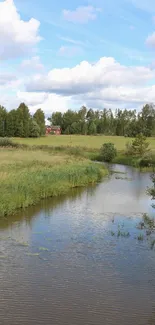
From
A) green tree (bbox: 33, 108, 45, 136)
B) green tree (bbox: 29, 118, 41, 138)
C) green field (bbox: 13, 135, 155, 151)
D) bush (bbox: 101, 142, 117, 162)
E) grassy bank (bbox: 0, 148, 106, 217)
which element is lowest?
grassy bank (bbox: 0, 148, 106, 217)

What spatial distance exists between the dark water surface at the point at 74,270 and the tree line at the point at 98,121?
9478 centimetres

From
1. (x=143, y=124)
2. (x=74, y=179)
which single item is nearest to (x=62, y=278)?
(x=74, y=179)

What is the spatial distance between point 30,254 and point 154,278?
193 inches

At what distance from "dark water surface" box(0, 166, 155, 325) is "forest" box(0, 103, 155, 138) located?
3051 inches

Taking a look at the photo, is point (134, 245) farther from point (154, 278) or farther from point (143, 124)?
point (143, 124)

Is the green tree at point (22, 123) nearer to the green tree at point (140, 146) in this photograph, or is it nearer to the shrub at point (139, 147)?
the shrub at point (139, 147)

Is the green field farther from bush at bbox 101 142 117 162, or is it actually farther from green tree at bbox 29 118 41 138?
bush at bbox 101 142 117 162

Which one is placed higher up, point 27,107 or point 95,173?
point 27,107

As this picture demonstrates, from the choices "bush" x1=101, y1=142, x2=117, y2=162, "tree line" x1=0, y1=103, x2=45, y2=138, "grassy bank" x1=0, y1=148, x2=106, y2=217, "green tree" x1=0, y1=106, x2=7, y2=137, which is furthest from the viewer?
"green tree" x1=0, y1=106, x2=7, y2=137

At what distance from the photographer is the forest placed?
97.1 meters

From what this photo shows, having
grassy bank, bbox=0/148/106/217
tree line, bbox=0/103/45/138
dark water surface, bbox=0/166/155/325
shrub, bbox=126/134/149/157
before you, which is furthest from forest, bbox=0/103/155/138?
dark water surface, bbox=0/166/155/325

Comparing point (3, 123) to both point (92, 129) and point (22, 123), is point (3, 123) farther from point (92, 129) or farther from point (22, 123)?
point (92, 129)

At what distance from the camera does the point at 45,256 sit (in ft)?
46.1

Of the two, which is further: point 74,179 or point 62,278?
point 74,179
